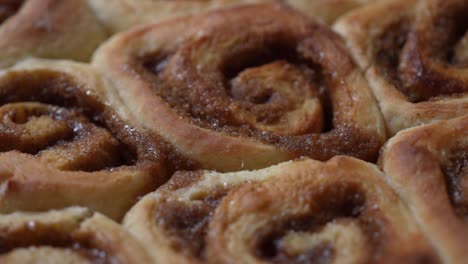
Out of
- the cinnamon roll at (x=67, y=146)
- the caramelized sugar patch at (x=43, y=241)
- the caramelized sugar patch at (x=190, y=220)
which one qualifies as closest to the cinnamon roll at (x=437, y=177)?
the caramelized sugar patch at (x=190, y=220)

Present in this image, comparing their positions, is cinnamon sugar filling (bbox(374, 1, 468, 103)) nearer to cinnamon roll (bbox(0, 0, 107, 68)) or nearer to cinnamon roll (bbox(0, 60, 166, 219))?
cinnamon roll (bbox(0, 60, 166, 219))

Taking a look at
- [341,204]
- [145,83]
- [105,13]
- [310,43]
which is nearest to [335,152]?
[341,204]

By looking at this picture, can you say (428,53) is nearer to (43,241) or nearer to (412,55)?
(412,55)

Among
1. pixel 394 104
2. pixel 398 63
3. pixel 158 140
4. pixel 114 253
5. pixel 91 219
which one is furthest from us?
pixel 398 63

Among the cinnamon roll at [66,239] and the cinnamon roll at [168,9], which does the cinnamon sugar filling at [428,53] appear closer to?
the cinnamon roll at [168,9]

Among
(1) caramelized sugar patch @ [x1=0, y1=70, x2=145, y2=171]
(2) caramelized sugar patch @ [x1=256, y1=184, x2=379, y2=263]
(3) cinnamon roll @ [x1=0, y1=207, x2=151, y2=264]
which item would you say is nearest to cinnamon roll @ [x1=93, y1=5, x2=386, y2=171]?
(1) caramelized sugar patch @ [x1=0, y1=70, x2=145, y2=171]

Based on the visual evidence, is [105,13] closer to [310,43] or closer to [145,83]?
[145,83]

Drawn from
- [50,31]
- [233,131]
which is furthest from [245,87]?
[50,31]
